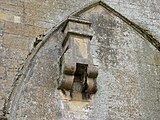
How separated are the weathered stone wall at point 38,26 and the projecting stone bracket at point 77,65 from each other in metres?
0.24

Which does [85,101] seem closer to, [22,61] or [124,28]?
[22,61]

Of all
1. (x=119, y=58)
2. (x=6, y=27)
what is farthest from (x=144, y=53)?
(x=6, y=27)

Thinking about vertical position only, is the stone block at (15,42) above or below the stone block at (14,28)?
below

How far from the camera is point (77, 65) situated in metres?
4.28

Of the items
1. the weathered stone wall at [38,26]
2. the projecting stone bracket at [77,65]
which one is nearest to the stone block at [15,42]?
the weathered stone wall at [38,26]

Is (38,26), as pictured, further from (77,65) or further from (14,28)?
(77,65)

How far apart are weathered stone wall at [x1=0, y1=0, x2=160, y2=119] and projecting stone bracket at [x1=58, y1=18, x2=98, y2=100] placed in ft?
0.78

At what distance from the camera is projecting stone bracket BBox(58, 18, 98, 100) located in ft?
14.0

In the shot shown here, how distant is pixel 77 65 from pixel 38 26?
2.21ft

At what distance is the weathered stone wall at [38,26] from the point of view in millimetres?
4273

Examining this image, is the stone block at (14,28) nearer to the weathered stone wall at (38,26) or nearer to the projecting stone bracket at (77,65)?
the weathered stone wall at (38,26)

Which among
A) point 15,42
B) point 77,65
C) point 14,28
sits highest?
point 14,28

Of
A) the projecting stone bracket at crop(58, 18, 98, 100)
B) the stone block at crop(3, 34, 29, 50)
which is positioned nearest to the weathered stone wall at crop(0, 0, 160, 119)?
the stone block at crop(3, 34, 29, 50)

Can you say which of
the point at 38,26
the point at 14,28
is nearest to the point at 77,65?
the point at 38,26
